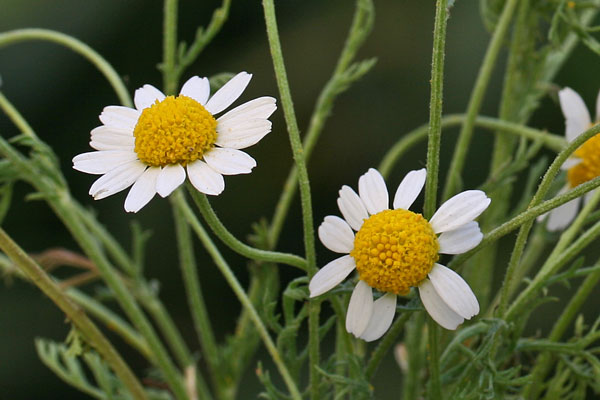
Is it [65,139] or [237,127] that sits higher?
[65,139]

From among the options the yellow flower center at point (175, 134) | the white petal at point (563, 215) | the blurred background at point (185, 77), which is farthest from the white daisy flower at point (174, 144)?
the blurred background at point (185, 77)

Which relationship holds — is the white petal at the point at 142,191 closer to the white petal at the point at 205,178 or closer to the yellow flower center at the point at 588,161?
the white petal at the point at 205,178

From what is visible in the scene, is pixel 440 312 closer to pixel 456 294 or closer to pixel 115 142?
pixel 456 294

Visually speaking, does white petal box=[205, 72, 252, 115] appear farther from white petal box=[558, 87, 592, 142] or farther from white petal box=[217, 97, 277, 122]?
white petal box=[558, 87, 592, 142]

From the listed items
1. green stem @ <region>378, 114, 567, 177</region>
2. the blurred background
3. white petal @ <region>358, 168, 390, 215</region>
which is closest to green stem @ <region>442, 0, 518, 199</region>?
green stem @ <region>378, 114, 567, 177</region>

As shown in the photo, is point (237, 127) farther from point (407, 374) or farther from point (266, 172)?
point (266, 172)

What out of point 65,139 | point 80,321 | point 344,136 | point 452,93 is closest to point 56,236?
point 65,139

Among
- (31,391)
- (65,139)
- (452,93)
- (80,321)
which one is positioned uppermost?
(65,139)
